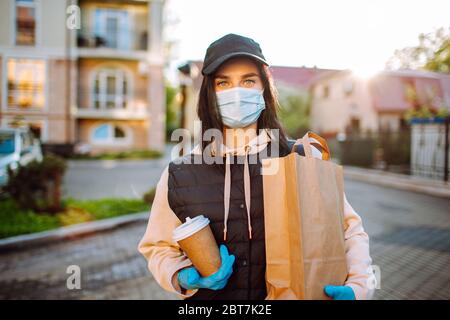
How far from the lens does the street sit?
3.75 meters

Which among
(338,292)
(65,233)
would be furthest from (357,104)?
(338,292)

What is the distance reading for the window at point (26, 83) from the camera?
20.5m

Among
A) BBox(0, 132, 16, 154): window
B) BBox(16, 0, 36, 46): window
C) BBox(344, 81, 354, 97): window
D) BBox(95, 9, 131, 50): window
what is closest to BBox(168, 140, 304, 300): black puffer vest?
BBox(0, 132, 16, 154): window

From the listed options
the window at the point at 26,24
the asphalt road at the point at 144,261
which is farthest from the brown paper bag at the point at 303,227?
the window at the point at 26,24

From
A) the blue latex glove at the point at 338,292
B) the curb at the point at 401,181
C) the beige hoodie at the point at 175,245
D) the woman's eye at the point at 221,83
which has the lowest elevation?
the curb at the point at 401,181

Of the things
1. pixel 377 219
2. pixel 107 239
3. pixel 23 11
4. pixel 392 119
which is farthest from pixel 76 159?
pixel 392 119

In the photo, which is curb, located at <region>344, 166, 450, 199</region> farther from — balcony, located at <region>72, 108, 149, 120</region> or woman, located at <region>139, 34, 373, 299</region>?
balcony, located at <region>72, 108, 149, 120</region>

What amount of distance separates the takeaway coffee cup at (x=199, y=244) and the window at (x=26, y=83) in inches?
871

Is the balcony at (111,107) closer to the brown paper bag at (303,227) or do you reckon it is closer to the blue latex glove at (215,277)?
the blue latex glove at (215,277)

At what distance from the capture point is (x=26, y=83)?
20.8m

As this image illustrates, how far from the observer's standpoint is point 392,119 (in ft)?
73.4

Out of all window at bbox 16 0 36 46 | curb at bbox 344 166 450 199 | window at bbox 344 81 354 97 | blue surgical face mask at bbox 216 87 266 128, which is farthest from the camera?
window at bbox 344 81 354 97

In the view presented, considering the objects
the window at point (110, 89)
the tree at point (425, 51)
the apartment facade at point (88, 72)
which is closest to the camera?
the tree at point (425, 51)

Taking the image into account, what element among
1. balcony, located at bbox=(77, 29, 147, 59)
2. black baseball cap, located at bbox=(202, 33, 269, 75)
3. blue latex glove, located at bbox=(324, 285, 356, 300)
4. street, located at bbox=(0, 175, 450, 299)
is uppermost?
balcony, located at bbox=(77, 29, 147, 59)
